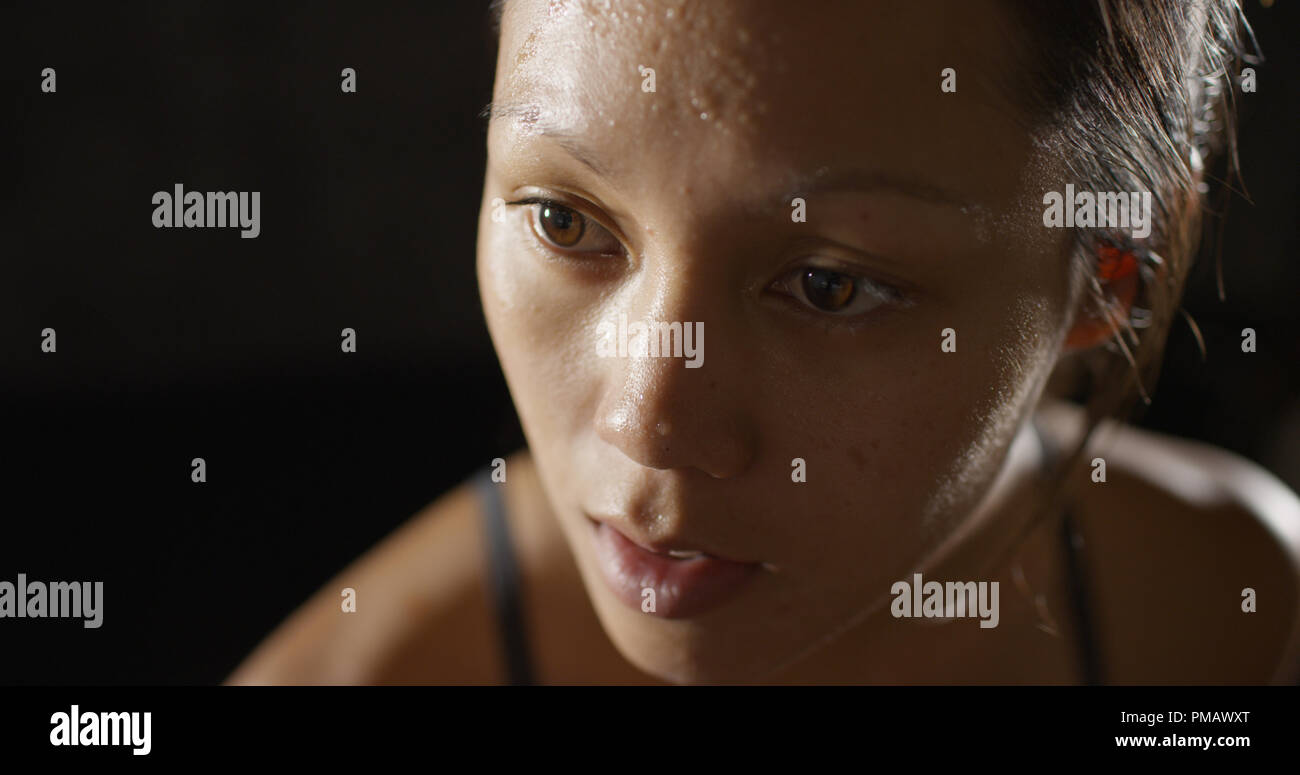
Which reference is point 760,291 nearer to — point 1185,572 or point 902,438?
point 902,438

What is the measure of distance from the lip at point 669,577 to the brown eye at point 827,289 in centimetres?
13

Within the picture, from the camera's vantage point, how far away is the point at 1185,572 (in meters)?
0.69

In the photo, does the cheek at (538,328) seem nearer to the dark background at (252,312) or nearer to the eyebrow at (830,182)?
the eyebrow at (830,182)

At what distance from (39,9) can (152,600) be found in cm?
49

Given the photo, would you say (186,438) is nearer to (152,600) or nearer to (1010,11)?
(152,600)

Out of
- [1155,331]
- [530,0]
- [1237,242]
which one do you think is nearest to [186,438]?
[530,0]

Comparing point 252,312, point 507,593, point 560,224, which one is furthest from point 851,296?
point 252,312

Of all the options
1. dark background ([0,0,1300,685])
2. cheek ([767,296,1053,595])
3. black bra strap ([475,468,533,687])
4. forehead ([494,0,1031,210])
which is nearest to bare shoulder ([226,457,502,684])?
black bra strap ([475,468,533,687])

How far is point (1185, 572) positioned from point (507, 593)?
45 centimetres

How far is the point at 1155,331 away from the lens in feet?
1.84

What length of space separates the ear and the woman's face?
32 millimetres

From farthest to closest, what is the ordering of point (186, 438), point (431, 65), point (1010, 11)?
point (186, 438), point (431, 65), point (1010, 11)
